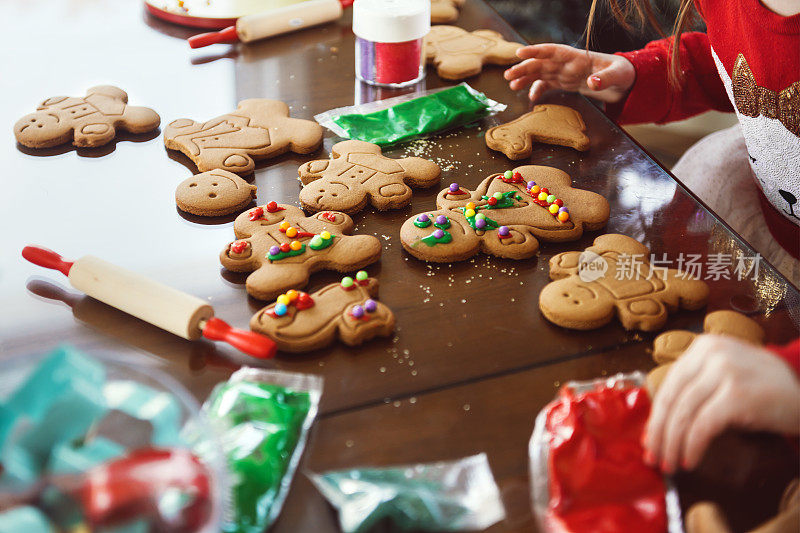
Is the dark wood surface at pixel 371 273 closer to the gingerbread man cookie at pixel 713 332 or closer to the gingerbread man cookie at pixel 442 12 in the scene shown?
the gingerbread man cookie at pixel 713 332

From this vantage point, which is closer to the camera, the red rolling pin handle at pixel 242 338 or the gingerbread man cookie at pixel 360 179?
the red rolling pin handle at pixel 242 338

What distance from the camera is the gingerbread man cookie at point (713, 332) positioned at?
0.83 m

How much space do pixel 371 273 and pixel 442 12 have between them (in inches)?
34.5

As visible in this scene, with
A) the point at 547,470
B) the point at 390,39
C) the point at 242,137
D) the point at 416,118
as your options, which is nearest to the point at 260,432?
the point at 547,470

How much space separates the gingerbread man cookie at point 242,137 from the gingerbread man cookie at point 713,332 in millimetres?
639

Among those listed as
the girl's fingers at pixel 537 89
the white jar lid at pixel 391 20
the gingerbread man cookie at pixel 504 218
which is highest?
the white jar lid at pixel 391 20

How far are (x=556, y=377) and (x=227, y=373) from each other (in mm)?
364

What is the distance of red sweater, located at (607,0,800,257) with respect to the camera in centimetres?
120

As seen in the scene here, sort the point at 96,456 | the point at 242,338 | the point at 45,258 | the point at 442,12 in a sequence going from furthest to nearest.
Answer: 1. the point at 442,12
2. the point at 45,258
3. the point at 242,338
4. the point at 96,456

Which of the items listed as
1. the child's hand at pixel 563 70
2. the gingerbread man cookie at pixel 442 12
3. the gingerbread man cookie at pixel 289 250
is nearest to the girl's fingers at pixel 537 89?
the child's hand at pixel 563 70

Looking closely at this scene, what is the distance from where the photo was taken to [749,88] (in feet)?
4.13

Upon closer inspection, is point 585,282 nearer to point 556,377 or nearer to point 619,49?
point 556,377

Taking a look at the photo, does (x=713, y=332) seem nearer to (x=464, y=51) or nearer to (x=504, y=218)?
(x=504, y=218)

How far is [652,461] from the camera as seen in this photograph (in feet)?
2.19
